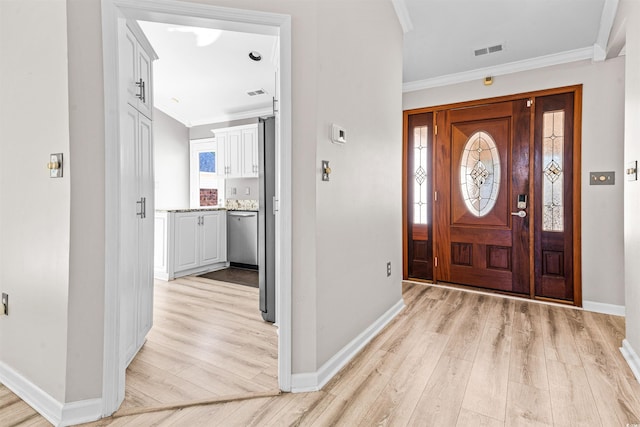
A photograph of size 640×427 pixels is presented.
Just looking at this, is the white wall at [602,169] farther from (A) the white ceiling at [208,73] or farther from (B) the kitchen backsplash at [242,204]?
(B) the kitchen backsplash at [242,204]

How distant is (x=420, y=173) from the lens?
4098mm

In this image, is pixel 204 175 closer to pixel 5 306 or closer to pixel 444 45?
pixel 5 306

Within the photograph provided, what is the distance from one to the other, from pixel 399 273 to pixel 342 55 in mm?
2064

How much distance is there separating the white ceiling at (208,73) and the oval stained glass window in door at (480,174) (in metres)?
2.43

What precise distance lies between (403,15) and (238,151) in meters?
3.32

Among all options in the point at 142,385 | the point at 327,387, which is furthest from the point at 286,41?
the point at 142,385

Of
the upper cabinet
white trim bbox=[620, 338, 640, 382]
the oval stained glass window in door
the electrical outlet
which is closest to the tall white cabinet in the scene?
the upper cabinet

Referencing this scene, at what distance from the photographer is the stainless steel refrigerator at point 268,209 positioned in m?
2.75

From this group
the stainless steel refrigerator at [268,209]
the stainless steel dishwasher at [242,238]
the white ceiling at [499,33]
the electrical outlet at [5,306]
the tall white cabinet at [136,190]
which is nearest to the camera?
the tall white cabinet at [136,190]

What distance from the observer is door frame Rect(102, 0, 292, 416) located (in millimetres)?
1561

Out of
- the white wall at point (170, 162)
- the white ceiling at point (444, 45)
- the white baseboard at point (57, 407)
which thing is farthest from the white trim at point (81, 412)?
the white wall at point (170, 162)

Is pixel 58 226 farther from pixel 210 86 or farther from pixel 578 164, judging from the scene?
pixel 578 164

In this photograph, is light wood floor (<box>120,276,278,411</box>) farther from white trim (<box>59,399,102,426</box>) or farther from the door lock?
the door lock

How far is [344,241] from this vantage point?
2.18 metres
